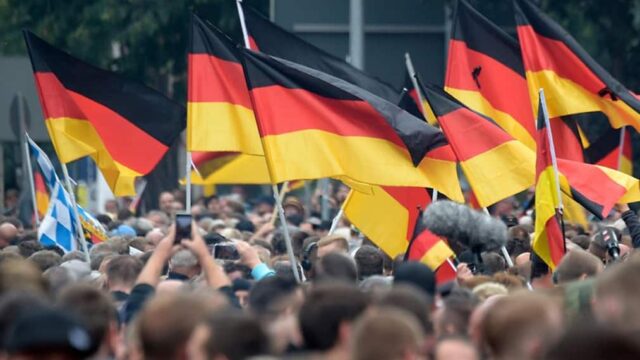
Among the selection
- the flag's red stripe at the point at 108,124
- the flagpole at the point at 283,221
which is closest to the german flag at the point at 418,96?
the flagpole at the point at 283,221

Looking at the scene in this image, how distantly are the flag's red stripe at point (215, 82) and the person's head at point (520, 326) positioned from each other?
23.3 ft

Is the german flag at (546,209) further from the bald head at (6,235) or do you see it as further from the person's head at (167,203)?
the person's head at (167,203)

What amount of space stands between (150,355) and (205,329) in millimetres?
225

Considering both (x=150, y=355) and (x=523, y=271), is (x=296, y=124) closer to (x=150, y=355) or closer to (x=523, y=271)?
(x=523, y=271)

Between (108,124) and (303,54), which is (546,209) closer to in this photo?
(303,54)

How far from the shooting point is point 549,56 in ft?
47.4

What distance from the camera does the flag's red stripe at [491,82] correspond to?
15047mm

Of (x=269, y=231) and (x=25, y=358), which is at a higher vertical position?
(x=25, y=358)

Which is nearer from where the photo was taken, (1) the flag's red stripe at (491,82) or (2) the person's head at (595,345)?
(2) the person's head at (595,345)

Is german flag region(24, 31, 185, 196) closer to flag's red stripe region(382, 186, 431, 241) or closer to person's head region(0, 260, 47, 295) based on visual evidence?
flag's red stripe region(382, 186, 431, 241)

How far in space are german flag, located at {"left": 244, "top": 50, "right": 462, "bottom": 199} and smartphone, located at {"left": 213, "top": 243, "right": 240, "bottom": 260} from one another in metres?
0.68

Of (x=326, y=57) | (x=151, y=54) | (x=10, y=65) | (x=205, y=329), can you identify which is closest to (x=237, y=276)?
(x=326, y=57)

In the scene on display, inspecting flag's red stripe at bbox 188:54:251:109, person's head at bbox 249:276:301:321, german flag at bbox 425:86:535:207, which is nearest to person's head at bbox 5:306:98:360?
person's head at bbox 249:276:301:321

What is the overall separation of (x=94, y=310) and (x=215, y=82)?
6.67 metres
